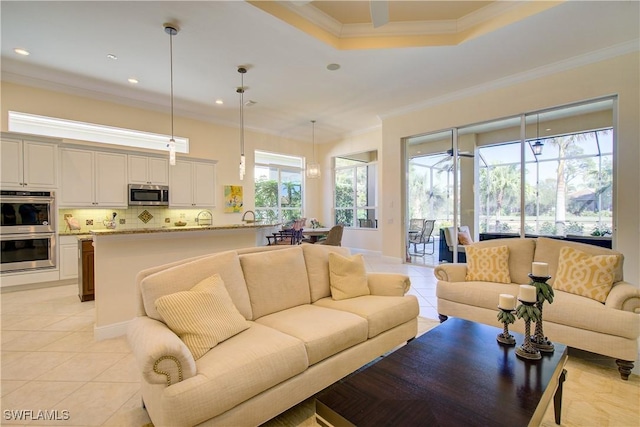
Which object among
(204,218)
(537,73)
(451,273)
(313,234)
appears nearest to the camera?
(451,273)

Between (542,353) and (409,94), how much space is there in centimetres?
494

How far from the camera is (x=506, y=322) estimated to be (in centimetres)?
180

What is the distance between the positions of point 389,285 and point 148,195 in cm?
507

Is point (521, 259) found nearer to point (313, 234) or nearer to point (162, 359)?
point (162, 359)

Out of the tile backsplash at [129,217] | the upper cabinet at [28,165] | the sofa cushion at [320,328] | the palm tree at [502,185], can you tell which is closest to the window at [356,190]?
the palm tree at [502,185]

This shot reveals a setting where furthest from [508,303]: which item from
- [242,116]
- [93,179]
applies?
[242,116]

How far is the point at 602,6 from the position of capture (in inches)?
126

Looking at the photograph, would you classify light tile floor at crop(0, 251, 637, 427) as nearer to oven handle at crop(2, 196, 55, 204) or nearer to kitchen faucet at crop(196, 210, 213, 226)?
oven handle at crop(2, 196, 55, 204)

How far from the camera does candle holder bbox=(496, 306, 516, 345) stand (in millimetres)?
1791

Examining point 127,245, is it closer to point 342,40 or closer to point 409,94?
point 342,40

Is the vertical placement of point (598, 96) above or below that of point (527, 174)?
above

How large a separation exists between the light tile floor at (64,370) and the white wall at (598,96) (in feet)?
9.48

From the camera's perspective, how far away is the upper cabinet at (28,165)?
4.36 metres

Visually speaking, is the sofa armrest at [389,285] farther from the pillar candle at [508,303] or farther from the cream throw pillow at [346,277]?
the pillar candle at [508,303]
